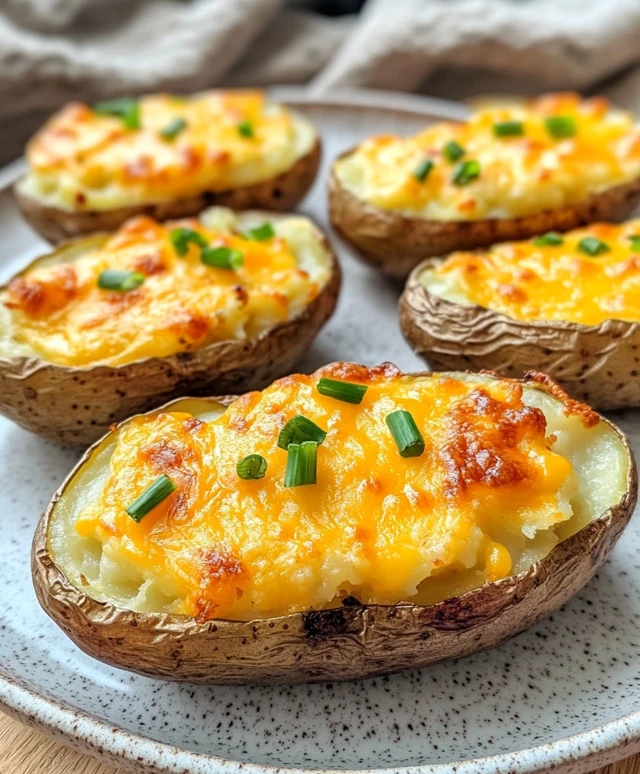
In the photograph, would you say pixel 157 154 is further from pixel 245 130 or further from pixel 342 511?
pixel 342 511

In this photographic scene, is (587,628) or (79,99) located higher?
(79,99)

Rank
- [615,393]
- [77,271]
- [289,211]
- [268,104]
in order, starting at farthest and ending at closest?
[268,104] < [289,211] < [77,271] < [615,393]

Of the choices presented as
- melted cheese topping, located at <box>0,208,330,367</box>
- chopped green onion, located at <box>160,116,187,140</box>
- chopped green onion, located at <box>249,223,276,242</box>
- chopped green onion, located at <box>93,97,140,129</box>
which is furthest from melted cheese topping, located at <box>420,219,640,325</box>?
chopped green onion, located at <box>93,97,140,129</box>

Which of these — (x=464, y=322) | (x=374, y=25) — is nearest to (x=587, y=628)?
(x=464, y=322)

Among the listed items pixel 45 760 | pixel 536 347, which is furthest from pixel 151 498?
pixel 536 347

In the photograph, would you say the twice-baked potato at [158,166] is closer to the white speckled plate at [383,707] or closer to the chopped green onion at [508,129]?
the chopped green onion at [508,129]

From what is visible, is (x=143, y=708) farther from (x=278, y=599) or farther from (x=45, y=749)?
(x=278, y=599)
